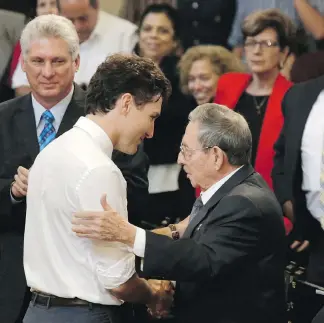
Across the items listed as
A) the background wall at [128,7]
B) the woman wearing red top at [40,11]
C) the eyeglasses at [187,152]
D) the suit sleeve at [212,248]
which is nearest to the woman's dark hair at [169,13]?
the woman wearing red top at [40,11]

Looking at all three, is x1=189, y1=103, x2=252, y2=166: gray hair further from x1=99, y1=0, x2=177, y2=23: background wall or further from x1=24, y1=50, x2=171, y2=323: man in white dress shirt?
x1=99, y1=0, x2=177, y2=23: background wall

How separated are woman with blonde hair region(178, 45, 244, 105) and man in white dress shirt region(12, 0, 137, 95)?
468mm

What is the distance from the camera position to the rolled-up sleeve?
7.83 feet

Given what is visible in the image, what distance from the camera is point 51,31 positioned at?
3213 mm

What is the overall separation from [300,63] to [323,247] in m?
1.11

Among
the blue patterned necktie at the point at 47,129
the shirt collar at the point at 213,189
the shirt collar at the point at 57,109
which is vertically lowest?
the shirt collar at the point at 213,189

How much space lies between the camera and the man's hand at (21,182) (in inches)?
115

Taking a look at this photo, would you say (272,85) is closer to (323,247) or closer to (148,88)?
(323,247)

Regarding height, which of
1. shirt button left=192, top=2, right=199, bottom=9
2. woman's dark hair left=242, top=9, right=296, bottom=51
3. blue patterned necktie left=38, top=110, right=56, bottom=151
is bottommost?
blue patterned necktie left=38, top=110, right=56, bottom=151

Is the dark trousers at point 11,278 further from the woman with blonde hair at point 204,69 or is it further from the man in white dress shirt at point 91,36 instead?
the woman with blonde hair at point 204,69

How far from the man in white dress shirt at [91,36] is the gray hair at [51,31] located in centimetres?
113

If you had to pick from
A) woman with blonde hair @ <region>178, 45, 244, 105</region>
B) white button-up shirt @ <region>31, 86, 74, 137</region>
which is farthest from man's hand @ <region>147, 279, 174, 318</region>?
woman with blonde hair @ <region>178, 45, 244, 105</region>

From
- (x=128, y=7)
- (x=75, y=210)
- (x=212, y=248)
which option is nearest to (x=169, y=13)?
(x=128, y=7)

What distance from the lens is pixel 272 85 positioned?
423cm
